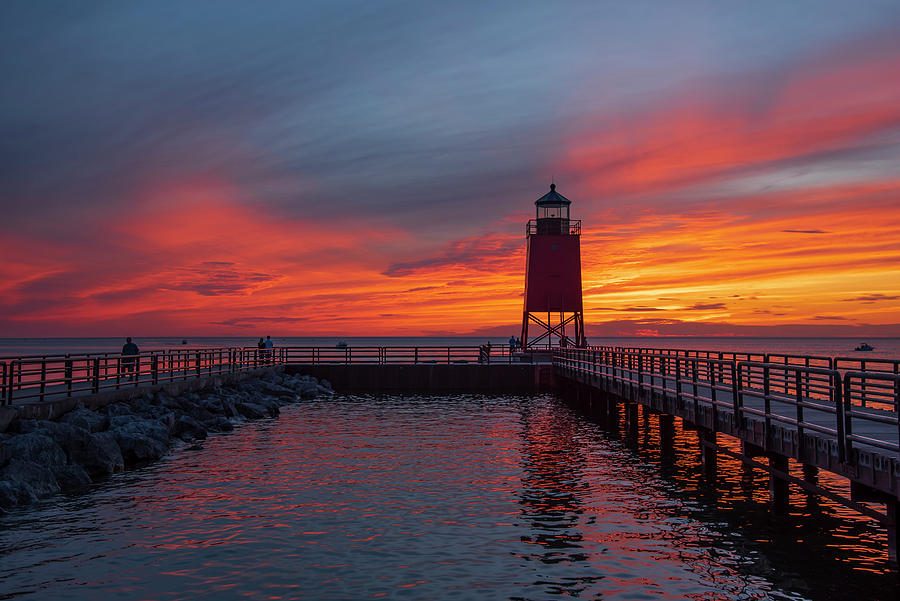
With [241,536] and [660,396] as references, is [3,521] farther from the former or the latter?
[660,396]

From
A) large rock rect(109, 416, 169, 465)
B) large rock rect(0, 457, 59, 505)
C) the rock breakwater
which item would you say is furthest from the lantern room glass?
large rock rect(0, 457, 59, 505)

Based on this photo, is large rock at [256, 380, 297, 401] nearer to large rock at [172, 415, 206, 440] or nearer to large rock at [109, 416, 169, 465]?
large rock at [172, 415, 206, 440]

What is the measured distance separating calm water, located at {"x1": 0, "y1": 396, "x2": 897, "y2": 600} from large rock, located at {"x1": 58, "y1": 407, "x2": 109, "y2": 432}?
2087 millimetres

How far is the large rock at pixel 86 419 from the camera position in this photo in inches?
797

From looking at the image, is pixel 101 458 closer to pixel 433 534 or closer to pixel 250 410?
pixel 433 534

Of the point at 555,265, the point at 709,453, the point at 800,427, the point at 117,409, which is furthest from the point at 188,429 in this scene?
the point at 555,265

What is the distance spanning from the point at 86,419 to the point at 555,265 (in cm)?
3540

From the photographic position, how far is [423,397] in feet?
139

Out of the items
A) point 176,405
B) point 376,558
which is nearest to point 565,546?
point 376,558

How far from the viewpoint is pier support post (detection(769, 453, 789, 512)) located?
14.0 metres

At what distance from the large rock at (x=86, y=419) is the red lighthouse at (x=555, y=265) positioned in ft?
111

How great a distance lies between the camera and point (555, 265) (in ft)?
170

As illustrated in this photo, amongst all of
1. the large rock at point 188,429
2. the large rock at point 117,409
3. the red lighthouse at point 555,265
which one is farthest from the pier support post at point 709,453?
the red lighthouse at point 555,265

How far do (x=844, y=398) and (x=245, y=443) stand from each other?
17.8 m
